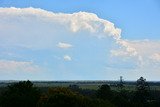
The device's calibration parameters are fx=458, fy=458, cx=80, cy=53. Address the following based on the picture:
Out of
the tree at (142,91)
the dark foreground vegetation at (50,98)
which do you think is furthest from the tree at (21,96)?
the tree at (142,91)

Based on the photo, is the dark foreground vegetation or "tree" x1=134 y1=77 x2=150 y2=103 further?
"tree" x1=134 y1=77 x2=150 y2=103

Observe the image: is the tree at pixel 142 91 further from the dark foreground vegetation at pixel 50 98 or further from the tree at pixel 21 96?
the tree at pixel 21 96

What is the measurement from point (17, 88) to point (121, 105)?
110 ft

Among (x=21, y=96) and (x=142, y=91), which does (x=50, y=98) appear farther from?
(x=142, y=91)

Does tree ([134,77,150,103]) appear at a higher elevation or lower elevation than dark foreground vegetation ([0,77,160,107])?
higher

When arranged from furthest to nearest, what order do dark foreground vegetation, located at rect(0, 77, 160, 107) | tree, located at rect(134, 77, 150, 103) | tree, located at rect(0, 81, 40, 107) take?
tree, located at rect(134, 77, 150, 103) < tree, located at rect(0, 81, 40, 107) < dark foreground vegetation, located at rect(0, 77, 160, 107)

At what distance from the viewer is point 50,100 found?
87438 mm

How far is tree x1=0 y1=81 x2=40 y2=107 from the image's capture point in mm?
97062

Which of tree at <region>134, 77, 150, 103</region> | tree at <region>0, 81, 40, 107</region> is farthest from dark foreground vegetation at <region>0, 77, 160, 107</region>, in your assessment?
tree at <region>134, 77, 150, 103</region>

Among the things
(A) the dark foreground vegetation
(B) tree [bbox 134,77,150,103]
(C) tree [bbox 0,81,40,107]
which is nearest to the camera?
(A) the dark foreground vegetation

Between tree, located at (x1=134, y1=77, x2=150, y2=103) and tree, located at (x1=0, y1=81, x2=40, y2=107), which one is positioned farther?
tree, located at (x1=134, y1=77, x2=150, y2=103)

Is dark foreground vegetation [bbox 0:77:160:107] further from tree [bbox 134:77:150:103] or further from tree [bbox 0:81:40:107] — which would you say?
tree [bbox 134:77:150:103]

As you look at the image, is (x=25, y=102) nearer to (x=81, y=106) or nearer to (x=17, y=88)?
(x=17, y=88)

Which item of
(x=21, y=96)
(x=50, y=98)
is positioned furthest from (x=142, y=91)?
(x=50, y=98)
